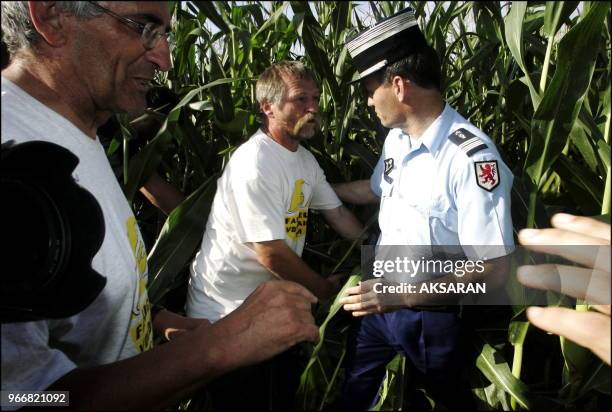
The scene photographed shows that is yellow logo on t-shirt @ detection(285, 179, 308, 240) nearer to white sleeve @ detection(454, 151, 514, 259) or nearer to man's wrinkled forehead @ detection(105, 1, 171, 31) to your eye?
white sleeve @ detection(454, 151, 514, 259)

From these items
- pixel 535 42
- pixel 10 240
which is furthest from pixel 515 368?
pixel 10 240

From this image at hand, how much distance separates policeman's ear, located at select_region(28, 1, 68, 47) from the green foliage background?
18.6 inches

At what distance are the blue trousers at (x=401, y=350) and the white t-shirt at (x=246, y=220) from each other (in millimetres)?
280

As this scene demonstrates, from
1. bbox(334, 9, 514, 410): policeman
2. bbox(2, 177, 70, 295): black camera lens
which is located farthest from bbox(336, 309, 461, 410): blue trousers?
bbox(2, 177, 70, 295): black camera lens

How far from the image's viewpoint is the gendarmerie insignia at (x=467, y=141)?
1.11 meters

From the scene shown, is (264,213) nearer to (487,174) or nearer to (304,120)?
(304,120)

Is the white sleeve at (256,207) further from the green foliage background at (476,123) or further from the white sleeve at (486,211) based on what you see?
→ the white sleeve at (486,211)

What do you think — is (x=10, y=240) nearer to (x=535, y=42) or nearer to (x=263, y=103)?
(x=263, y=103)

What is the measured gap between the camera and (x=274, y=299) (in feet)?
2.04

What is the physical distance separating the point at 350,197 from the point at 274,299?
0.94 metres

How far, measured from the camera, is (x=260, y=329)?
604 millimetres

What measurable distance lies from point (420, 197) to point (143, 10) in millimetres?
702

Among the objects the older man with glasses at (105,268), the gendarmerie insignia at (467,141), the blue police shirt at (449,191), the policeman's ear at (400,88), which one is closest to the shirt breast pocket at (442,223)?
the blue police shirt at (449,191)

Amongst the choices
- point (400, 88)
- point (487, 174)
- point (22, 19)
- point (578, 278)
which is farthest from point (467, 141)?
point (22, 19)
